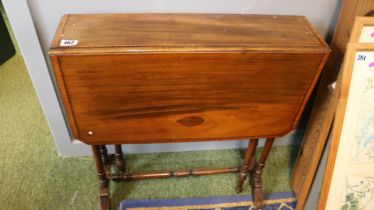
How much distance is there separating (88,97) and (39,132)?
1.00 m

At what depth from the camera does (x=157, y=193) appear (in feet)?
5.02

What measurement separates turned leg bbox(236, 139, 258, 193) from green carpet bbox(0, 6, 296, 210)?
6cm

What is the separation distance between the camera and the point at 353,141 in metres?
1.10

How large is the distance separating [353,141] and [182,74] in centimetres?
67

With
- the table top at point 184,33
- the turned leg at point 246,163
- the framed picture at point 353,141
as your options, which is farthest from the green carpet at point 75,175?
the table top at point 184,33

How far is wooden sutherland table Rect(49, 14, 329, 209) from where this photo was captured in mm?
909

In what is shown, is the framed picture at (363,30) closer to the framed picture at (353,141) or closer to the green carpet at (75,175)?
the framed picture at (353,141)

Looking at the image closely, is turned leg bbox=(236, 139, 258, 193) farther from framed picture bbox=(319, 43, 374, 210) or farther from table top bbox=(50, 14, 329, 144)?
framed picture bbox=(319, 43, 374, 210)

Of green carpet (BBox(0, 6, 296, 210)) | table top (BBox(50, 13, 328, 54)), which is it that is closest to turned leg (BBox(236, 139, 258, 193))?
green carpet (BBox(0, 6, 296, 210))

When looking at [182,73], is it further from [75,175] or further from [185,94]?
[75,175]

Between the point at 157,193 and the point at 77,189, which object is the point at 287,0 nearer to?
the point at 157,193

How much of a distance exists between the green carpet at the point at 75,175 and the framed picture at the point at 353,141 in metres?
0.42

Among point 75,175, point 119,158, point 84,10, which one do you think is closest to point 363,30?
point 84,10

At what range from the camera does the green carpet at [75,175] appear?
4.88 ft
